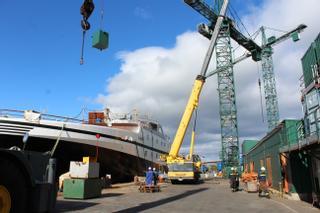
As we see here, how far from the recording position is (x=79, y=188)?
54.1 feet

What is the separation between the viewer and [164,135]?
Result: 144ft

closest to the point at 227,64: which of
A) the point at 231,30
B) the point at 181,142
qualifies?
the point at 231,30

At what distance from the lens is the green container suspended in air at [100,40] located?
35.9ft

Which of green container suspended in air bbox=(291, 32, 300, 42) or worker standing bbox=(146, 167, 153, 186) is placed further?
green container suspended in air bbox=(291, 32, 300, 42)

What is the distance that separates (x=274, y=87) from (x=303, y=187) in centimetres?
6112

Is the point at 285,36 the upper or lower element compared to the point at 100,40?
upper

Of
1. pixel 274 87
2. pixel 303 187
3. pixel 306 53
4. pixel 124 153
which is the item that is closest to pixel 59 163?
pixel 124 153

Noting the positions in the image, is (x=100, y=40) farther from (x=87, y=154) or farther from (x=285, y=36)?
(x=285, y=36)

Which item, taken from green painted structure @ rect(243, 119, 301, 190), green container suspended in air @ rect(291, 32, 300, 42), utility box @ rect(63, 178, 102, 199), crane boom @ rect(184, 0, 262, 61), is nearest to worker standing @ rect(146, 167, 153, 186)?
utility box @ rect(63, 178, 102, 199)

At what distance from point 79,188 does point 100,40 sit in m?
8.55

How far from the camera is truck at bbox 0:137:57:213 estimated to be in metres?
6.14

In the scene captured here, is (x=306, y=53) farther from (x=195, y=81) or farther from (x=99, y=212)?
(x=99, y=212)

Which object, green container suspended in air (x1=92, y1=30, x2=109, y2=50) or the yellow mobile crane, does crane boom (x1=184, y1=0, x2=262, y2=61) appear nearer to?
the yellow mobile crane

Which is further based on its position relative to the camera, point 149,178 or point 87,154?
point 87,154
